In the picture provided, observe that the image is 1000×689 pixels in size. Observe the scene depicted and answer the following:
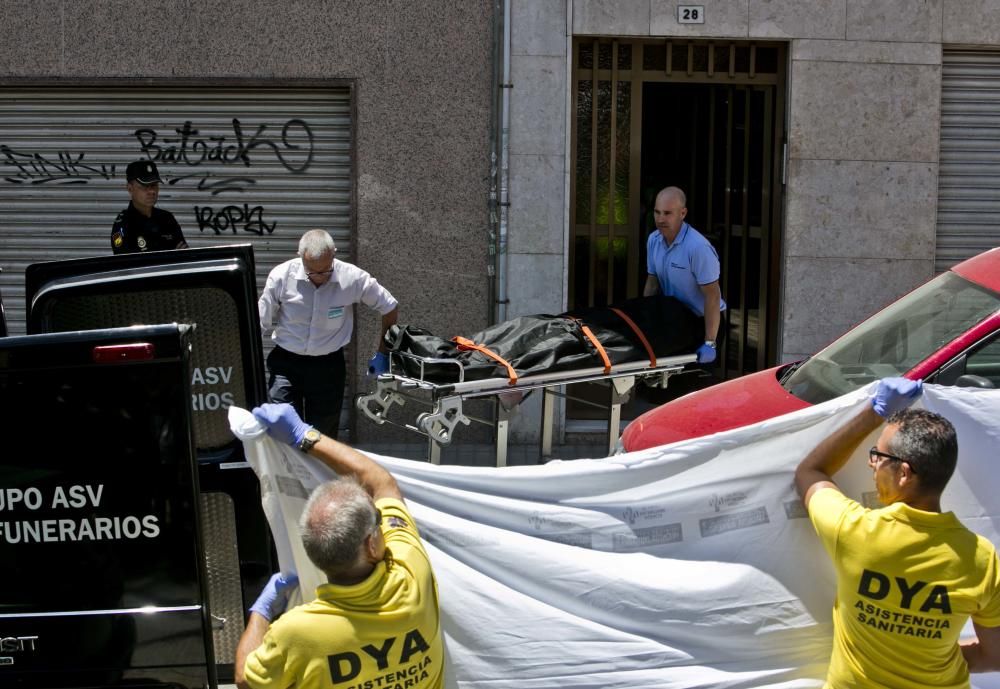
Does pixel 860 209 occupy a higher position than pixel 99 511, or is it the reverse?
pixel 860 209

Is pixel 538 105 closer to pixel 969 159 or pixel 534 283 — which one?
pixel 534 283

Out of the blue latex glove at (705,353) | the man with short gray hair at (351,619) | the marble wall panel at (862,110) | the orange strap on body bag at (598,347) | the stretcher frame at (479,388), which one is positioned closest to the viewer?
the man with short gray hair at (351,619)

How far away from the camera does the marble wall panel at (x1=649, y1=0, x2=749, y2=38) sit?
32.2ft

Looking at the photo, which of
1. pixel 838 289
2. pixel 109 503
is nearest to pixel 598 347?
pixel 838 289

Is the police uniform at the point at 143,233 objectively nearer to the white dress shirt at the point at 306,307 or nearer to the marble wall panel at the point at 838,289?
the white dress shirt at the point at 306,307

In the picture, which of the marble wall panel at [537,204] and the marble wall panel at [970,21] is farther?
the marble wall panel at [970,21]

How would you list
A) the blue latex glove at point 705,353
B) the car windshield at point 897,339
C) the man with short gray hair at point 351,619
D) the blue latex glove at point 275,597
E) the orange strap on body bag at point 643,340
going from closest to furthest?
1. the man with short gray hair at point 351,619
2. the blue latex glove at point 275,597
3. the car windshield at point 897,339
4. the orange strap on body bag at point 643,340
5. the blue latex glove at point 705,353

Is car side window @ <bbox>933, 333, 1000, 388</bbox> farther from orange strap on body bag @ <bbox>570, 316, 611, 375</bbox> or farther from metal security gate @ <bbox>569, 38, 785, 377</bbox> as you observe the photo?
metal security gate @ <bbox>569, 38, 785, 377</bbox>

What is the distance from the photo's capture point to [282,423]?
3881mm

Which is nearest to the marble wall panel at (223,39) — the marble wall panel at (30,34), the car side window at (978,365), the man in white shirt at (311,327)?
the marble wall panel at (30,34)

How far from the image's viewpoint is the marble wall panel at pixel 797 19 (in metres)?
9.91

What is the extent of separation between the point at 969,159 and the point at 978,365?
5340 millimetres

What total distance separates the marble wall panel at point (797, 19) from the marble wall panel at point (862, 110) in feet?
0.81


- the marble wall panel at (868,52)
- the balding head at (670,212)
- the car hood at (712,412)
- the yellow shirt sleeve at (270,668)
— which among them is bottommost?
the yellow shirt sleeve at (270,668)
